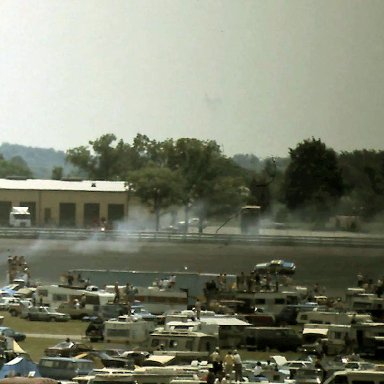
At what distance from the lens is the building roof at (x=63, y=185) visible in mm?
47469

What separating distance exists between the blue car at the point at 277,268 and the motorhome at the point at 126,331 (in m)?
9.12

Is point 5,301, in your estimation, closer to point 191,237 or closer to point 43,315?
point 43,315

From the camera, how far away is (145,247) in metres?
39.0

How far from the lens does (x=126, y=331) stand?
2494cm

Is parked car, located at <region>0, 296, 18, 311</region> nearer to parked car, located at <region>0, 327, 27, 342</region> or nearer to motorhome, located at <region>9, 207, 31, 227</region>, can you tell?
parked car, located at <region>0, 327, 27, 342</region>

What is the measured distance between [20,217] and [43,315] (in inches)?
681

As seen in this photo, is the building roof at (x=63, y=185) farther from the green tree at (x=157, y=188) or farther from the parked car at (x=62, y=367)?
the parked car at (x=62, y=367)

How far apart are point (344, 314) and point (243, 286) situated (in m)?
3.97

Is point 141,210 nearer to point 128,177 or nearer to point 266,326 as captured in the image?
point 128,177

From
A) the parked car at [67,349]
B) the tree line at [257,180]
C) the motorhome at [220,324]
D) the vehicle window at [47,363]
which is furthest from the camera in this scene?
the tree line at [257,180]

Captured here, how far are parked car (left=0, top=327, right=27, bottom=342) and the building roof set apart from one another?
2239 cm

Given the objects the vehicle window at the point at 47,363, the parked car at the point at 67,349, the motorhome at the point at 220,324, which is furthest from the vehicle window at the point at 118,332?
the vehicle window at the point at 47,363

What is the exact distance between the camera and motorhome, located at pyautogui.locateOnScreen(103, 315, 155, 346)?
24.8 metres

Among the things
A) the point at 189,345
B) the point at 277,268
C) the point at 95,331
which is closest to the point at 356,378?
the point at 189,345
